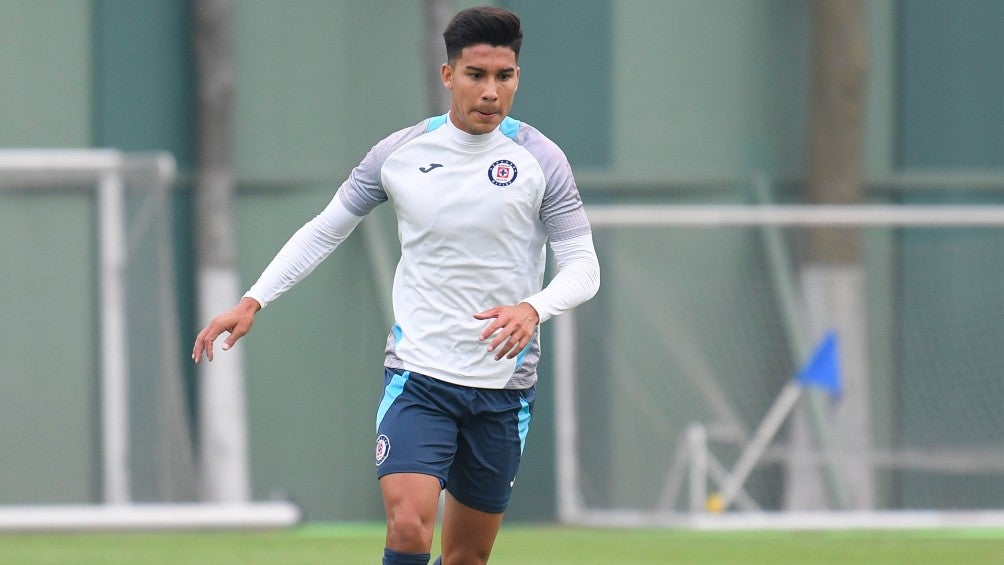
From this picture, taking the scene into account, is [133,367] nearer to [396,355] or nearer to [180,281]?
[180,281]

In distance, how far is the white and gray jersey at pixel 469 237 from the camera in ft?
16.9

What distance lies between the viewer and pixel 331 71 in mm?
12281

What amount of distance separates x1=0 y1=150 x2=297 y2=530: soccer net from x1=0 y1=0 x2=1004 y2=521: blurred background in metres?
0.02

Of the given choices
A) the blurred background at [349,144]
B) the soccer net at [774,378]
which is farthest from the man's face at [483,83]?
the blurred background at [349,144]

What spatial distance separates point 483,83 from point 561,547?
4.70 m

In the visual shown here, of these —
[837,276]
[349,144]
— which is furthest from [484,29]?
[837,276]

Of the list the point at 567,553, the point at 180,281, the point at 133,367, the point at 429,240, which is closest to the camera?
the point at 429,240

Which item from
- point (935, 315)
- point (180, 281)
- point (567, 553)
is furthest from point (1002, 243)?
point (180, 281)

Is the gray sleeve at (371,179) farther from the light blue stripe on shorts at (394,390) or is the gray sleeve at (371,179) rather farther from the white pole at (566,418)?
the white pole at (566,418)

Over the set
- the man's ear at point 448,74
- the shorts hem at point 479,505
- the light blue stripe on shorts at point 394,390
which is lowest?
the shorts hem at point 479,505

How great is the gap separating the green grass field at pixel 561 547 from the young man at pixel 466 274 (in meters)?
3.31

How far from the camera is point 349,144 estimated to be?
1230cm

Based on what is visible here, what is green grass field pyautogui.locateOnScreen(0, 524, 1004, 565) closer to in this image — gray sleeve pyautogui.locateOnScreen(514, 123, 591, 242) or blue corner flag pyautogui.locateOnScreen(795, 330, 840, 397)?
blue corner flag pyautogui.locateOnScreen(795, 330, 840, 397)

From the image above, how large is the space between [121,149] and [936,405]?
584 cm
